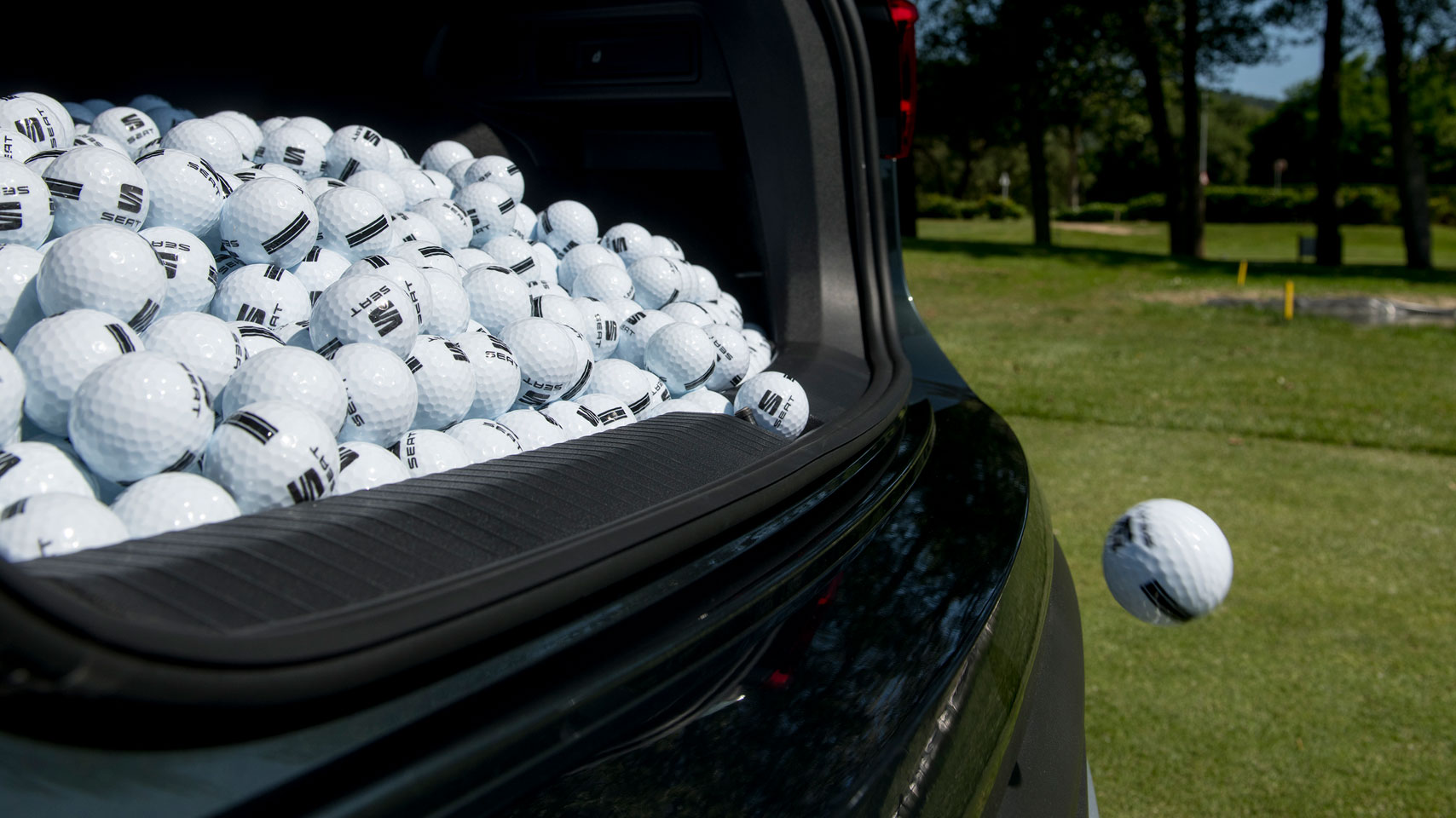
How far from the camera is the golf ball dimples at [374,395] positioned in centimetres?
150

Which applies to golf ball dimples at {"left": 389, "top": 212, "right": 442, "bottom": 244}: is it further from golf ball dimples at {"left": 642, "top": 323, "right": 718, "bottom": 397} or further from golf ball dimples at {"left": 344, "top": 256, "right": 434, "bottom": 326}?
golf ball dimples at {"left": 642, "top": 323, "right": 718, "bottom": 397}

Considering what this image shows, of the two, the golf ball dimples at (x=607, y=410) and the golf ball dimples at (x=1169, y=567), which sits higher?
the golf ball dimples at (x=607, y=410)

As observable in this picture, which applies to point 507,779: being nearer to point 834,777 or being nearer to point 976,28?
point 834,777

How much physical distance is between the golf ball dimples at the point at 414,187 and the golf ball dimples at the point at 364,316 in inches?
33.6

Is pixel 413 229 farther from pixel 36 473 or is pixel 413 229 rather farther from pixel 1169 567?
pixel 1169 567

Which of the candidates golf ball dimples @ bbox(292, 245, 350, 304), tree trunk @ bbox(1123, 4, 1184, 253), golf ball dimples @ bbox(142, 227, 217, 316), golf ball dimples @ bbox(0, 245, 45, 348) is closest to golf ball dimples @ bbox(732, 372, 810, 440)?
golf ball dimples @ bbox(292, 245, 350, 304)

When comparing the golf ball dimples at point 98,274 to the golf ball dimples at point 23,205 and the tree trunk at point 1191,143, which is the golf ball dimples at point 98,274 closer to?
the golf ball dimples at point 23,205

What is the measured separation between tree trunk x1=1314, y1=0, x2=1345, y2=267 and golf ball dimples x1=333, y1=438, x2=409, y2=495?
1690 centimetres

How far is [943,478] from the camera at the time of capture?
155 cm

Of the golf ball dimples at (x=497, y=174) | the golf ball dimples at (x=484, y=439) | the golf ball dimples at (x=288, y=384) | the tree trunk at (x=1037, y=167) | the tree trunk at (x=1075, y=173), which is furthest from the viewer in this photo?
the tree trunk at (x=1075, y=173)

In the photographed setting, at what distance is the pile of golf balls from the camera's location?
1.18 m

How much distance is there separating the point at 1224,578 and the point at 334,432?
157 cm

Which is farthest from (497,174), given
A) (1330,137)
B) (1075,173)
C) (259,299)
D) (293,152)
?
(1075,173)

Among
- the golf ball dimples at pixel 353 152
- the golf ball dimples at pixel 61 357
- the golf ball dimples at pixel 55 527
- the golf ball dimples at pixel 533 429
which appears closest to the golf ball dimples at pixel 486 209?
the golf ball dimples at pixel 353 152
